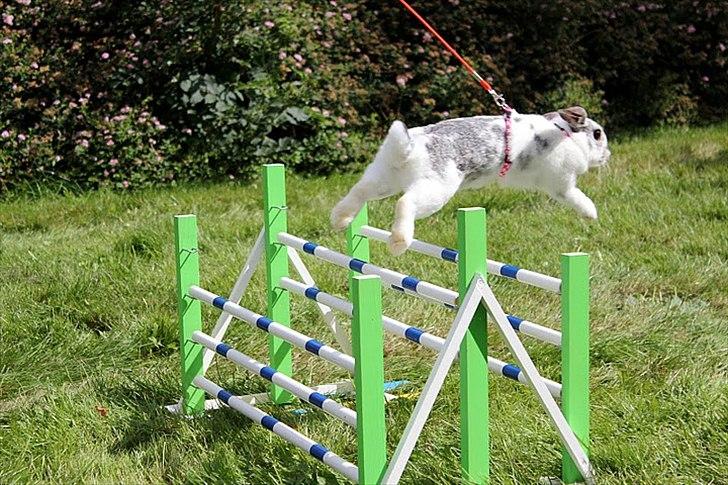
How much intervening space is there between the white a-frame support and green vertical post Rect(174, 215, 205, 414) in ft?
3.54

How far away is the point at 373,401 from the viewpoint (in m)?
2.46

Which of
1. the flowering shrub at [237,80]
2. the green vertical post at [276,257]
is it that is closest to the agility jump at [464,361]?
the green vertical post at [276,257]

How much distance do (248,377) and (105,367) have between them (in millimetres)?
483

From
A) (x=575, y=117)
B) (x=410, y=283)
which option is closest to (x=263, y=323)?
(x=410, y=283)

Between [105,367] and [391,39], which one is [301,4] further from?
[105,367]

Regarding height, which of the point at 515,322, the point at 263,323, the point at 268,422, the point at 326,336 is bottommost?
the point at 326,336

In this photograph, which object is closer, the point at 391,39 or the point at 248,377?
the point at 248,377

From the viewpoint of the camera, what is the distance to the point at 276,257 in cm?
336

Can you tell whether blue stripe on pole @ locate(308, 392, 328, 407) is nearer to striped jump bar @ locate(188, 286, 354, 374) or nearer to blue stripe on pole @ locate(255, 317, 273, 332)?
striped jump bar @ locate(188, 286, 354, 374)

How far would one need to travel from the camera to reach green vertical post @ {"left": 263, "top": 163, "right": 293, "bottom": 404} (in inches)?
131

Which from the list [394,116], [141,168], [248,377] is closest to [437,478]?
[248,377]

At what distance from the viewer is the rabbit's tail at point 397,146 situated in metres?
2.44

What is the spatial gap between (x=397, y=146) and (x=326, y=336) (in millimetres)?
1521

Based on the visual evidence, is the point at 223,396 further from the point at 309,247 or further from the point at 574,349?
the point at 574,349
